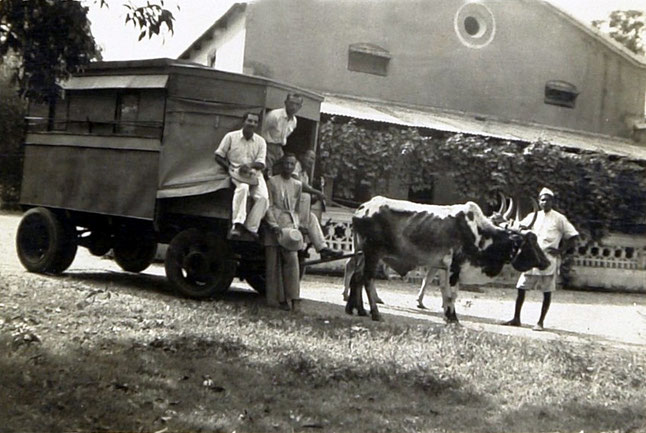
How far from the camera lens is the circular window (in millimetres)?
8344

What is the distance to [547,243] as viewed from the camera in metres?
9.26

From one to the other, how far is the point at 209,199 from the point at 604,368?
4260 mm

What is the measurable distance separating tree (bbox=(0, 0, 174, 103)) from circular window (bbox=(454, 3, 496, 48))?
3.71m

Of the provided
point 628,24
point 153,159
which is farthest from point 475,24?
point 153,159

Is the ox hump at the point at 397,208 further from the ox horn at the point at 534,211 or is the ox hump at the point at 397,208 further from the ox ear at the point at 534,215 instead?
the ox horn at the point at 534,211

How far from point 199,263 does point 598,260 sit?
476 centimetres

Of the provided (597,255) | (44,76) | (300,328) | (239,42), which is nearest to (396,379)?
(300,328)

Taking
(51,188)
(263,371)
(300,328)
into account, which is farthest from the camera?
(51,188)

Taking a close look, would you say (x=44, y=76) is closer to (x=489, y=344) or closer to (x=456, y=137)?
(x=489, y=344)

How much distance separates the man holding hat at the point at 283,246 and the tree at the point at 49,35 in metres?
3.04

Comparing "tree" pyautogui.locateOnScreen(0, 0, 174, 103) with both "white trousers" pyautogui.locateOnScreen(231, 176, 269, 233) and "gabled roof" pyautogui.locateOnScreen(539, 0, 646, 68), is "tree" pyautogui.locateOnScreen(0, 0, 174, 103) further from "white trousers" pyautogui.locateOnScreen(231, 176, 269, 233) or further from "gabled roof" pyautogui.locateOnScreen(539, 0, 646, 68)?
"gabled roof" pyautogui.locateOnScreen(539, 0, 646, 68)

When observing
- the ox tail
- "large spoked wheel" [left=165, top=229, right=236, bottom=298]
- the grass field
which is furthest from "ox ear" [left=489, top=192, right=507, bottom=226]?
"large spoked wheel" [left=165, top=229, right=236, bottom=298]

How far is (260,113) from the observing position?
8680 mm

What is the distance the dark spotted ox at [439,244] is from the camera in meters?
8.80
